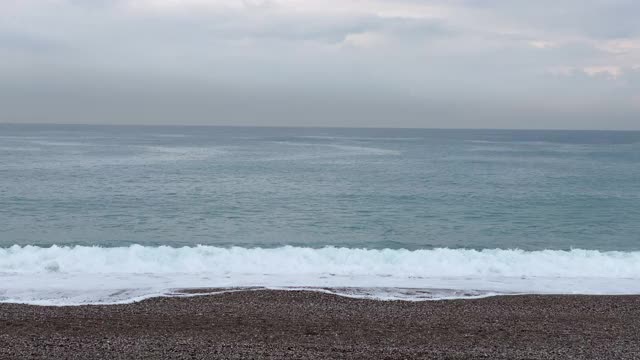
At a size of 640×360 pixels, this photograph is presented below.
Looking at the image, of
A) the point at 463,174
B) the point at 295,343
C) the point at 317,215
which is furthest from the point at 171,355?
→ the point at 463,174

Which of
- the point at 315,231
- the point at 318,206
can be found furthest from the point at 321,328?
the point at 318,206

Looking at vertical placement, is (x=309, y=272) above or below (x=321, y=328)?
below

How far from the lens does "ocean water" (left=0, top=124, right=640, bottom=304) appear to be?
21.5 m

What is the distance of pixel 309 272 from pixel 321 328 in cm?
857

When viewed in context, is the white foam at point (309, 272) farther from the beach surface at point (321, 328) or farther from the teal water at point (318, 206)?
the teal water at point (318, 206)

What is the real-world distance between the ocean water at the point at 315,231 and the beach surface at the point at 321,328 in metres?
1.85

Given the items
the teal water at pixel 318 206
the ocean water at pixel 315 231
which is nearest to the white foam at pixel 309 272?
the ocean water at pixel 315 231

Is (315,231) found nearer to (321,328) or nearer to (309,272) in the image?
(309,272)

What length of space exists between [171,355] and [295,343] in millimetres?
2603

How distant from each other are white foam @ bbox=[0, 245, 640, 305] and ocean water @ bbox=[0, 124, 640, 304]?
7cm

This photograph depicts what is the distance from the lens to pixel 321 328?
49.4ft

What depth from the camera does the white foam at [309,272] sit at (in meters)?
19.8

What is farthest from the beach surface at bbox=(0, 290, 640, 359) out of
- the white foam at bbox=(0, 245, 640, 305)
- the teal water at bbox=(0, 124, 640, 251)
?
the teal water at bbox=(0, 124, 640, 251)

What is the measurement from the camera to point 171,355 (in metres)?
12.8
